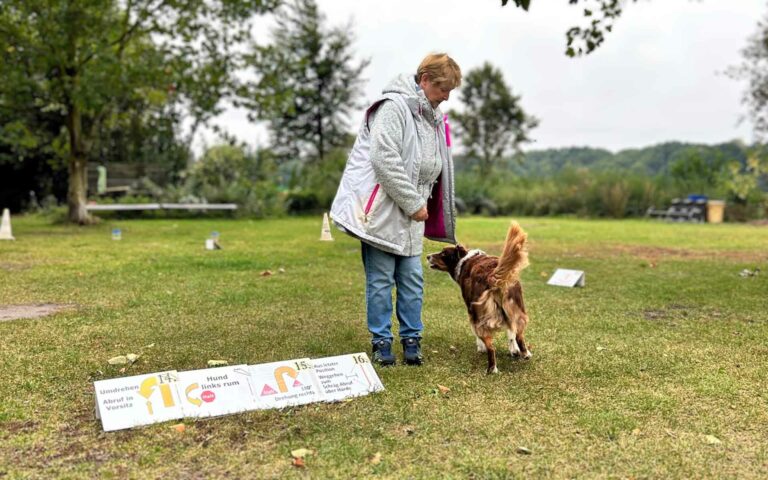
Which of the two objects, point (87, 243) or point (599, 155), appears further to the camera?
point (599, 155)

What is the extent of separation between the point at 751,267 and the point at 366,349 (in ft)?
23.6

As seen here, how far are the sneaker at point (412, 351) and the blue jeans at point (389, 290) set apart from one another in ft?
0.11

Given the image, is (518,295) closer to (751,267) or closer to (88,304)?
(88,304)

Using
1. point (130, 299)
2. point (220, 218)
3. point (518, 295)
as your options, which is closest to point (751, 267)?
point (518, 295)

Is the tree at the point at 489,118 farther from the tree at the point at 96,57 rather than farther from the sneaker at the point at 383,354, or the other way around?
the sneaker at the point at 383,354

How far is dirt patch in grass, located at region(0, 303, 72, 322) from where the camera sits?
5.38 metres

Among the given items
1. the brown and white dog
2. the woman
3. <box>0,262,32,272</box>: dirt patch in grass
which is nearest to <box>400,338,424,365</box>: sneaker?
the woman

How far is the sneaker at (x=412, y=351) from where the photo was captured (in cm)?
416

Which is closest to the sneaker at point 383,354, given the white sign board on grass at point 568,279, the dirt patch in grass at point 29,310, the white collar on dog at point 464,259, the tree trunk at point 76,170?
the white collar on dog at point 464,259

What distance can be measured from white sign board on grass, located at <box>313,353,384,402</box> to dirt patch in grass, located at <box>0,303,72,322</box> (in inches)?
124

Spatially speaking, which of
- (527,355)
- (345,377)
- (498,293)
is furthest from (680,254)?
(345,377)

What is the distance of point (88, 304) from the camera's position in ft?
19.6

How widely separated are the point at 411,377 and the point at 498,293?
0.77 m

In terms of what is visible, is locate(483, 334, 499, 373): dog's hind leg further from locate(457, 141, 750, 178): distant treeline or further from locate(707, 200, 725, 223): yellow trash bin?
locate(457, 141, 750, 178): distant treeline
